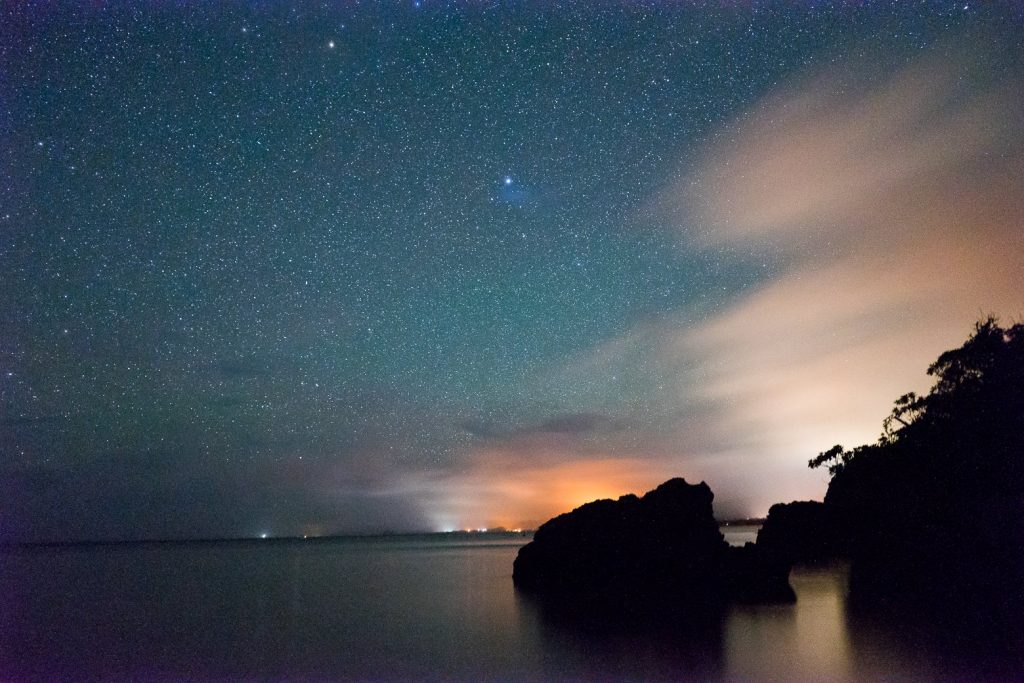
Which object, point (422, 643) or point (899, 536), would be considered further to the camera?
point (899, 536)

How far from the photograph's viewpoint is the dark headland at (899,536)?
3133 centimetres

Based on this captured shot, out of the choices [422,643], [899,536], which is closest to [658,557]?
[899,536]

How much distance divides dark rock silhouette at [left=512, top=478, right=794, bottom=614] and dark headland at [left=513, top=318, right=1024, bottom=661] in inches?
3.5

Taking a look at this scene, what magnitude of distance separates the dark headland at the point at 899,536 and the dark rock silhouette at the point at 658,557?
0.29 ft

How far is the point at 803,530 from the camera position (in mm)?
57969

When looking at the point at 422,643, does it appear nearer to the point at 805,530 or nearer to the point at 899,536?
the point at 899,536

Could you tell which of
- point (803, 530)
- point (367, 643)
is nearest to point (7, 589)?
point (367, 643)

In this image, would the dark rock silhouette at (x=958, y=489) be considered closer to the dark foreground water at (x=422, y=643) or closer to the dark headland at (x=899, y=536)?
the dark headland at (x=899, y=536)

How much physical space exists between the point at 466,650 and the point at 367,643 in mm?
5412

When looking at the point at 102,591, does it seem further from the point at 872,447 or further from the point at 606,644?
the point at 872,447

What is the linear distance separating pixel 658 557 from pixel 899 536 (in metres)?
14.7

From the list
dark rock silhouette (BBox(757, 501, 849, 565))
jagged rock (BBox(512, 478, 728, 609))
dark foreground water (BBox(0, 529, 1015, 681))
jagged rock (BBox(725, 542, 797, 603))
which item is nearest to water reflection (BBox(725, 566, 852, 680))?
dark foreground water (BBox(0, 529, 1015, 681))

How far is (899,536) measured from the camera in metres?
38.9

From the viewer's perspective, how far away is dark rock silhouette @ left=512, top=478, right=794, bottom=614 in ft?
142
